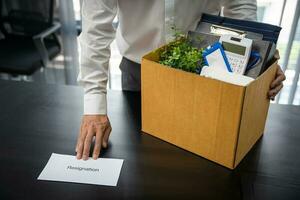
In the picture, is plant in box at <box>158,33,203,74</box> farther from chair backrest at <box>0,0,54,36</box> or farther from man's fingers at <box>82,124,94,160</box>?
chair backrest at <box>0,0,54,36</box>

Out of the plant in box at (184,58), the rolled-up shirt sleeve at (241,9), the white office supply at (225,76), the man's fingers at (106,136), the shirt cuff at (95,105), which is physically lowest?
the man's fingers at (106,136)

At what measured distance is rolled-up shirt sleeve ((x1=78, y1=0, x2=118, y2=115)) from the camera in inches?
38.3

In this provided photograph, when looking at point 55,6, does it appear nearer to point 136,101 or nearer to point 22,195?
point 136,101

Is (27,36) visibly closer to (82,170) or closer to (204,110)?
(82,170)

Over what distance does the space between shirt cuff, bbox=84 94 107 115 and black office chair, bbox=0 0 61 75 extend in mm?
1333

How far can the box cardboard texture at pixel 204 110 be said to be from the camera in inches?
29.5

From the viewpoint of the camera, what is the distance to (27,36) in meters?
2.40

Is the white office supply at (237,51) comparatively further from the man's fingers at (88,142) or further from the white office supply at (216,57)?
the man's fingers at (88,142)

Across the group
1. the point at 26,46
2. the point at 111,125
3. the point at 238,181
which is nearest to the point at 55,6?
the point at 26,46

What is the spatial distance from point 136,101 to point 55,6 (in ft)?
5.03

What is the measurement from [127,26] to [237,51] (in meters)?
0.51

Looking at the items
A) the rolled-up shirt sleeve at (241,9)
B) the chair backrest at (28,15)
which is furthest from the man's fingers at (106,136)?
the chair backrest at (28,15)

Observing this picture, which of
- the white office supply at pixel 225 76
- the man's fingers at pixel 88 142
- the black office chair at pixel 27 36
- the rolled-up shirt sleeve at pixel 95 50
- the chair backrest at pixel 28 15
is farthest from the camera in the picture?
the chair backrest at pixel 28 15

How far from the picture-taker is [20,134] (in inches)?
38.0
